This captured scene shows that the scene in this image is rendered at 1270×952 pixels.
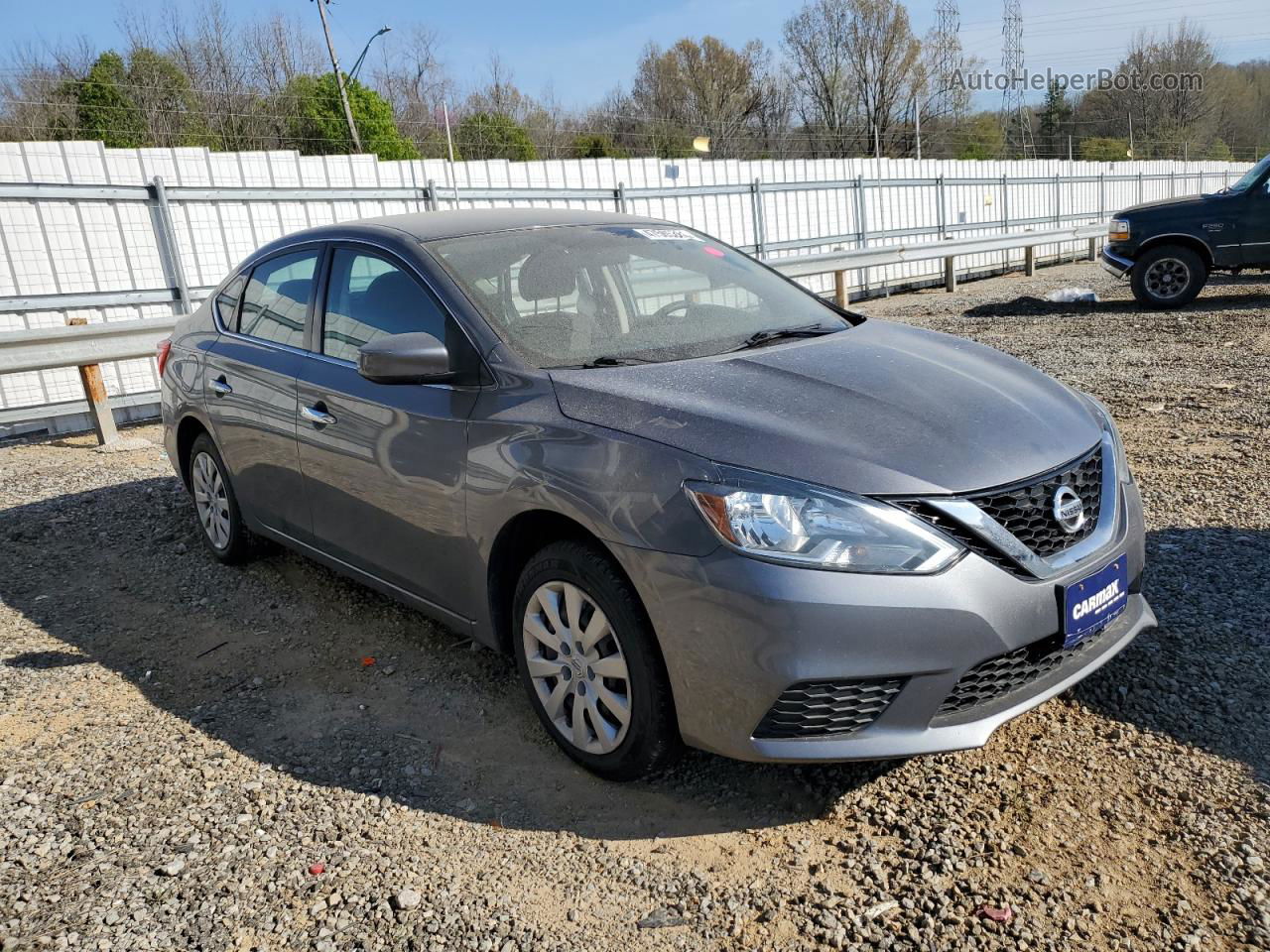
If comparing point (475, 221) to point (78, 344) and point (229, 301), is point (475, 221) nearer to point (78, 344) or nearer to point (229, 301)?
point (229, 301)

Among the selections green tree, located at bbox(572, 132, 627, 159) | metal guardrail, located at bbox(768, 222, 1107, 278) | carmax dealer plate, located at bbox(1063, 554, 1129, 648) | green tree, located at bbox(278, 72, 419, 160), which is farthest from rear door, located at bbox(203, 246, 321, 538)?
green tree, located at bbox(572, 132, 627, 159)

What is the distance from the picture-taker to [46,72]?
29.0 meters

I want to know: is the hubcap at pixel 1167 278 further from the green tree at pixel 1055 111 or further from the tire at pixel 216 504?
the green tree at pixel 1055 111

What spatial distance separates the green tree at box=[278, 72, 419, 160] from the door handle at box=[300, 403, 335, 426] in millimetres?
26735

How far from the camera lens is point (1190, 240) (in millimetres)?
12359

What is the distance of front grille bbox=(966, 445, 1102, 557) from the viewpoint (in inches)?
99.9

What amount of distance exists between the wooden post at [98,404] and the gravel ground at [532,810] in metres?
3.94

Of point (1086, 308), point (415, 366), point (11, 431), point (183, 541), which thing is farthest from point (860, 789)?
point (1086, 308)

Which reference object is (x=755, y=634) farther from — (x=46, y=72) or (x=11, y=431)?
(x=46, y=72)

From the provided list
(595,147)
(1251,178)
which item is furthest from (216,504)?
(595,147)

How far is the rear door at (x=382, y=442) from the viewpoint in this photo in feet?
10.8

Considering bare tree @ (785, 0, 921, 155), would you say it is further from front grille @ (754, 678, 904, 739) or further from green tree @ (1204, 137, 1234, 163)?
front grille @ (754, 678, 904, 739)

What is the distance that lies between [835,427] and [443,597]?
1532 mm

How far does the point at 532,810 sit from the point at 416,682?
1048mm
